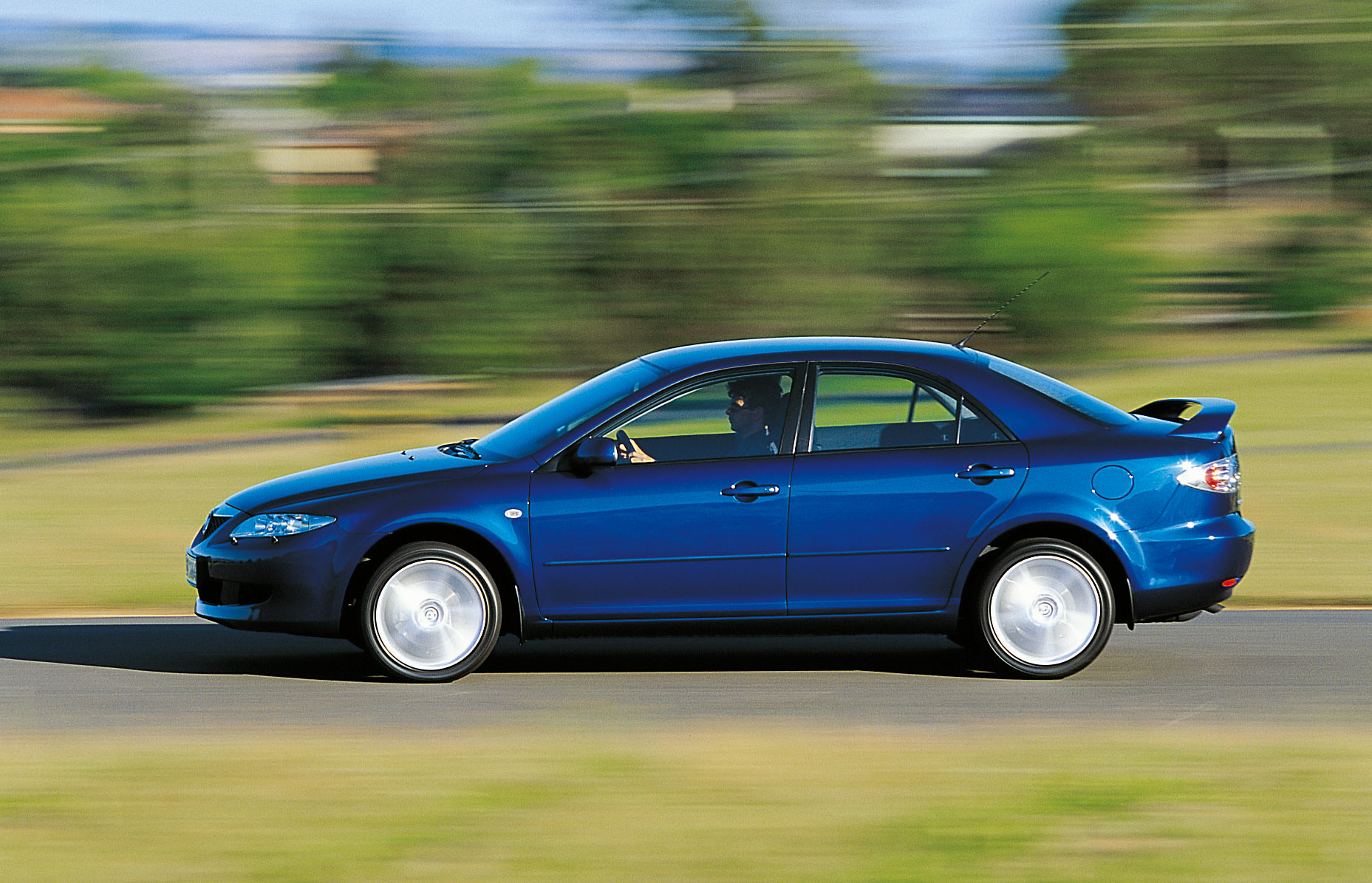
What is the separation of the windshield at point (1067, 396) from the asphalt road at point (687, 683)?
111 centimetres

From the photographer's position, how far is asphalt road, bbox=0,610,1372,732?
6688 mm

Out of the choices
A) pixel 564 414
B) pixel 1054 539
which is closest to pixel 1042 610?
pixel 1054 539

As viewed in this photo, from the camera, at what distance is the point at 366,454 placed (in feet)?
55.7

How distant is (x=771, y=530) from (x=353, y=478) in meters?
1.81

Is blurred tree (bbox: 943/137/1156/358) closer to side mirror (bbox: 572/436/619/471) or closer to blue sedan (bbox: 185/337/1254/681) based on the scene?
blue sedan (bbox: 185/337/1254/681)

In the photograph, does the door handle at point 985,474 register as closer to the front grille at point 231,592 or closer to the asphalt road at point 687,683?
the asphalt road at point 687,683

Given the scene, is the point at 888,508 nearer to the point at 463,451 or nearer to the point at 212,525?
the point at 463,451

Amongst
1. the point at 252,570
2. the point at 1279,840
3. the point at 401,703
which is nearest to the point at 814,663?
the point at 401,703

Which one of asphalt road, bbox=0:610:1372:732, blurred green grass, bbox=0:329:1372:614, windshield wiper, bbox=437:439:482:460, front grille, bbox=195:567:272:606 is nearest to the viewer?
asphalt road, bbox=0:610:1372:732

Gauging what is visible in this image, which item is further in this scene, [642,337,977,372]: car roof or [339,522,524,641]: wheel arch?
[642,337,977,372]: car roof

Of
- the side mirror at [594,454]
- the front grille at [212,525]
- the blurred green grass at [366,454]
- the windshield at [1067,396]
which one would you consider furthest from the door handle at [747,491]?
the blurred green grass at [366,454]

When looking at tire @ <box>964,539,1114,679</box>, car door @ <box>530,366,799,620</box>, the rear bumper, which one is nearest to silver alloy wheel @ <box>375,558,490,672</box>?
car door @ <box>530,366,799,620</box>

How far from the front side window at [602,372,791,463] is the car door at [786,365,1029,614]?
14 centimetres

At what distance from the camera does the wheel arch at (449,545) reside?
7238mm
